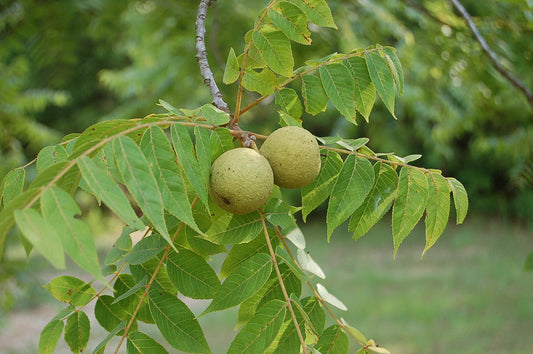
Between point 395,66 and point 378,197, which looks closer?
point 378,197

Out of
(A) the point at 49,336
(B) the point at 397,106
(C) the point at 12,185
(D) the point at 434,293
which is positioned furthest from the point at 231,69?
(B) the point at 397,106

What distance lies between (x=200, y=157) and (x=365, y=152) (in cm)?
60

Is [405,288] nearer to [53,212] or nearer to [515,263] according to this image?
[515,263]

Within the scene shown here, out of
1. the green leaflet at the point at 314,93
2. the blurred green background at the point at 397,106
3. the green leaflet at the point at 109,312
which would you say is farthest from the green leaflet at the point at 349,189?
the blurred green background at the point at 397,106

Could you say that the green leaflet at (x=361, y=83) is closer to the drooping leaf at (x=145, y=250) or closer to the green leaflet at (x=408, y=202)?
the green leaflet at (x=408, y=202)

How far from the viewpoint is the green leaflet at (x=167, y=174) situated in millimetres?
1236

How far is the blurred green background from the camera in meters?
4.51

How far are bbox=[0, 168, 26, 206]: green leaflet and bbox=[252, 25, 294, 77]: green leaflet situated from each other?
88 centimetres

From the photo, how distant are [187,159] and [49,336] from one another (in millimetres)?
698

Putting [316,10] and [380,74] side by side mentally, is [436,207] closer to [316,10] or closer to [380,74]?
[380,74]

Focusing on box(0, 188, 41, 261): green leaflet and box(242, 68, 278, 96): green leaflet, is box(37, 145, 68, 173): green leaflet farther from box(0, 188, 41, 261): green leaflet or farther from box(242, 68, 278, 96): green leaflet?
box(242, 68, 278, 96): green leaflet

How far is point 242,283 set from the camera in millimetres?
1421

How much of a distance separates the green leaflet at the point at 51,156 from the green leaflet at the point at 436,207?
1.20 metres

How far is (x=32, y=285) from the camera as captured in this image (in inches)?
201
